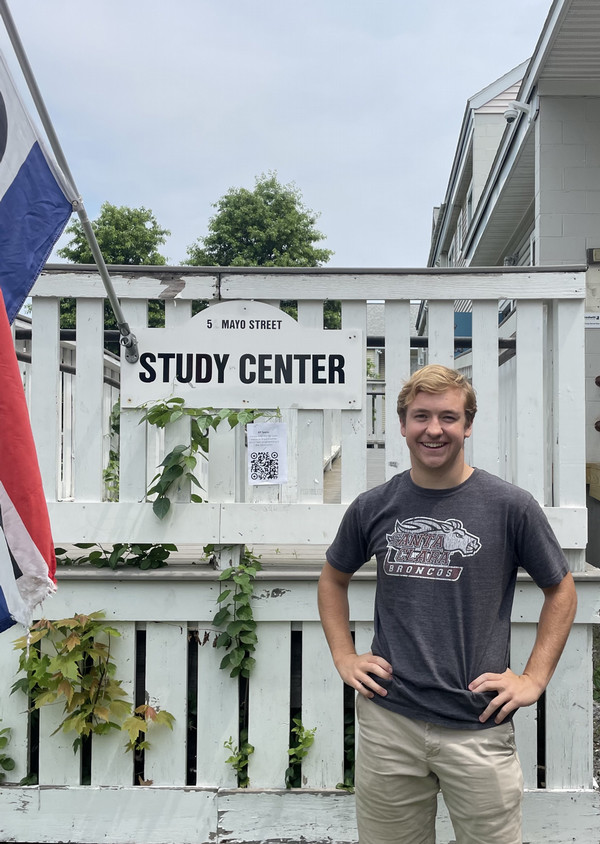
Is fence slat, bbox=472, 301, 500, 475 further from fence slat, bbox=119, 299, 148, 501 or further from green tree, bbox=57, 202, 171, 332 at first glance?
green tree, bbox=57, 202, 171, 332

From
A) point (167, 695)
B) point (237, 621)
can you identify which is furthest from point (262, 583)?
point (167, 695)

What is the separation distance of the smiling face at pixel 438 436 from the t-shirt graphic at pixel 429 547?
4.8 inches

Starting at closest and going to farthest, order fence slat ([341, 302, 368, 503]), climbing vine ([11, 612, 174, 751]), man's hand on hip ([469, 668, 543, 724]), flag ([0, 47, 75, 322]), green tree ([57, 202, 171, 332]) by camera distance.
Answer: man's hand on hip ([469, 668, 543, 724]), flag ([0, 47, 75, 322]), climbing vine ([11, 612, 174, 751]), fence slat ([341, 302, 368, 503]), green tree ([57, 202, 171, 332])

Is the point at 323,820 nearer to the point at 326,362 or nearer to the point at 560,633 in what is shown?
the point at 560,633

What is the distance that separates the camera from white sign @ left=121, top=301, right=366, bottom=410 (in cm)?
277

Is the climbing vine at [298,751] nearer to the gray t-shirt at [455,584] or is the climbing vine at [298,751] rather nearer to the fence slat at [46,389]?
the gray t-shirt at [455,584]

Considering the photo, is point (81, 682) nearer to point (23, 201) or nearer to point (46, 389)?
point (46, 389)

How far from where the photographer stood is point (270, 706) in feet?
9.10

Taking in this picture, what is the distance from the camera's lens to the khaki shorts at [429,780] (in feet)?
6.10

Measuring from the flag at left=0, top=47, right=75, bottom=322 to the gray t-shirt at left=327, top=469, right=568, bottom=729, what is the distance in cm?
134

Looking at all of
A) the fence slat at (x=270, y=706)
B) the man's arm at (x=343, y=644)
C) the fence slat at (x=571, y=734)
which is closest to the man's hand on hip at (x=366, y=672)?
the man's arm at (x=343, y=644)

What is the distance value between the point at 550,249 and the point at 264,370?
4.75m

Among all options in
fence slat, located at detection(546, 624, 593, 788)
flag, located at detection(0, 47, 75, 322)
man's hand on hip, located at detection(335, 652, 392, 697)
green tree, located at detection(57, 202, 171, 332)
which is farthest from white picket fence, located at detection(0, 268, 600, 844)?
green tree, located at detection(57, 202, 171, 332)

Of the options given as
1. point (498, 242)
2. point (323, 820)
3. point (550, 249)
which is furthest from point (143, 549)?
point (498, 242)
